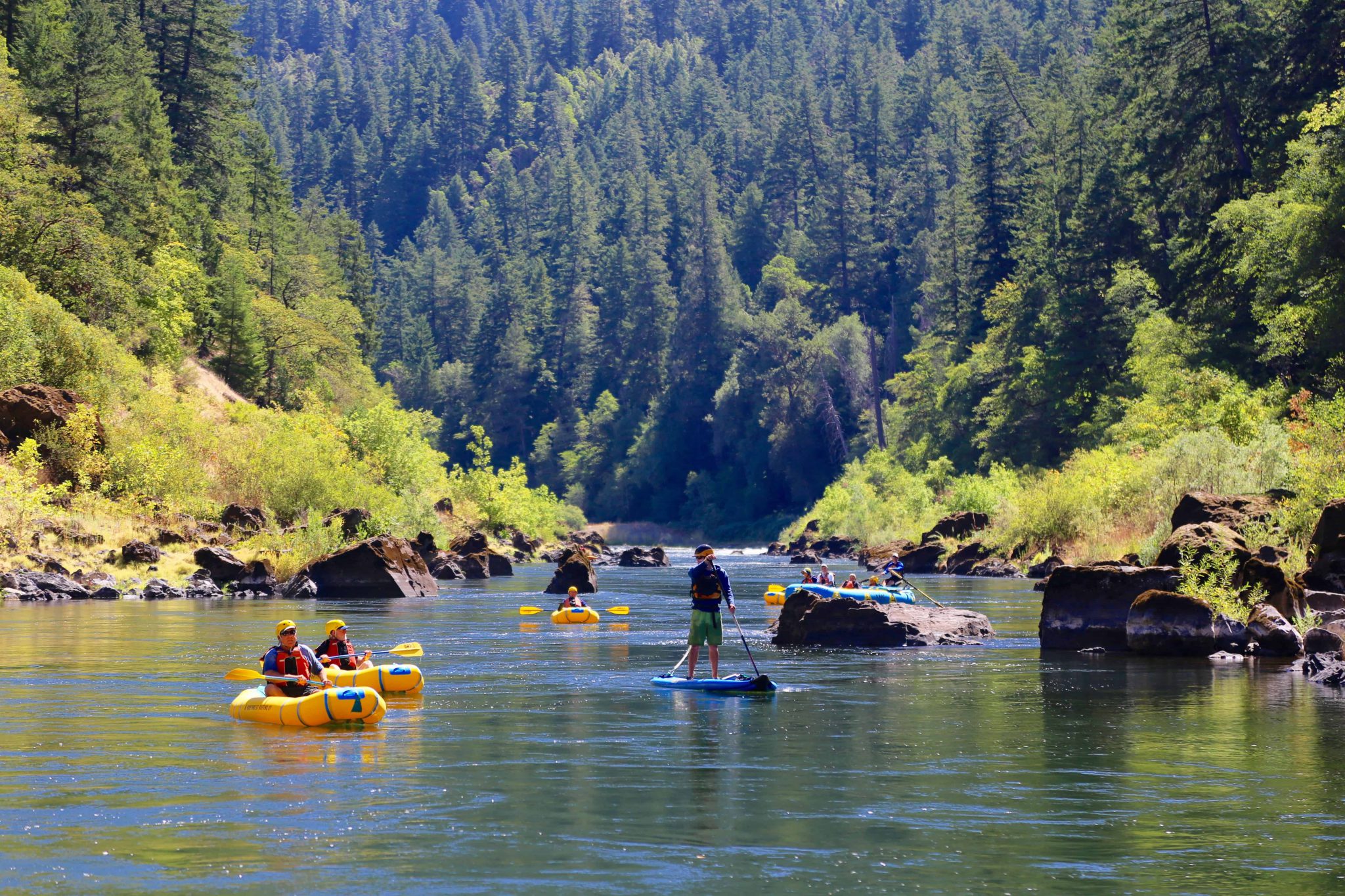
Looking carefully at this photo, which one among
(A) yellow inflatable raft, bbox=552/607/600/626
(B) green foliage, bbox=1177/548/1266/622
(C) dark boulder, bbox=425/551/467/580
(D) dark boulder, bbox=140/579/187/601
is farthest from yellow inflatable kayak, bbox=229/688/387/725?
(C) dark boulder, bbox=425/551/467/580

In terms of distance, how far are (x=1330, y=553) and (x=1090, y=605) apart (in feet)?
13.7

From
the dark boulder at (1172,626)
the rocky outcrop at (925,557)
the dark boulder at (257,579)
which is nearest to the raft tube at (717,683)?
the dark boulder at (1172,626)

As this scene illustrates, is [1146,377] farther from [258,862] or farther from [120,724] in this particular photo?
[258,862]

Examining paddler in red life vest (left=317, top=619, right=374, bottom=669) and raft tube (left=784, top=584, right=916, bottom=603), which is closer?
paddler in red life vest (left=317, top=619, right=374, bottom=669)

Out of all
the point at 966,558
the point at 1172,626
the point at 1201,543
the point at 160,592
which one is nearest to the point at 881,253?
the point at 966,558

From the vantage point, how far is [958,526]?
68125mm

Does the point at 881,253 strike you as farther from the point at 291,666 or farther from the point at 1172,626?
the point at 291,666

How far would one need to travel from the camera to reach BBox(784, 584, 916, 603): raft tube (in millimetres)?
32656

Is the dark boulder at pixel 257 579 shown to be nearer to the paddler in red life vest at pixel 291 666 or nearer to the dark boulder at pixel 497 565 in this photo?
the dark boulder at pixel 497 565

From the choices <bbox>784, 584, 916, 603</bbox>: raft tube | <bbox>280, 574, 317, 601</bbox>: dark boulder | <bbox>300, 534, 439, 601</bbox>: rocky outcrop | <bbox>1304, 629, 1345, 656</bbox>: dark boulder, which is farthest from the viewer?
<bbox>300, 534, 439, 601</bbox>: rocky outcrop

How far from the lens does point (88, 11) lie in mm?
67000

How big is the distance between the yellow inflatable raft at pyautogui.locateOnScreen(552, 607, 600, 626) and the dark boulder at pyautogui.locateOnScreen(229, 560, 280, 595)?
12.1 metres

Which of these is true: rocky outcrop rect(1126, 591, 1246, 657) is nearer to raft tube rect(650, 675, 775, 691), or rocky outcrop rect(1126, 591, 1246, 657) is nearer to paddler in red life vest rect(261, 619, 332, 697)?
raft tube rect(650, 675, 775, 691)

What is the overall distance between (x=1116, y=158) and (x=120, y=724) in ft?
210
